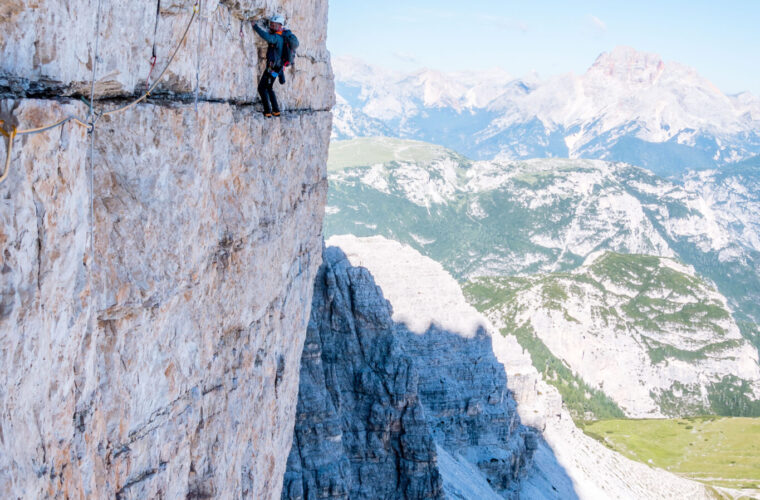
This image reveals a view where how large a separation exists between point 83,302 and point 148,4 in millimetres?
4841

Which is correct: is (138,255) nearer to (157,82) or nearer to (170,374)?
(170,374)

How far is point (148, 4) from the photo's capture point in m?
9.83

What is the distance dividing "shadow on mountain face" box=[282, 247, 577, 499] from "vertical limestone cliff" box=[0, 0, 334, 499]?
13647mm

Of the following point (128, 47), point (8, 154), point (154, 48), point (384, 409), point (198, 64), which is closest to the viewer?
point (8, 154)

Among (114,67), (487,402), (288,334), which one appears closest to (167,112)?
(114,67)

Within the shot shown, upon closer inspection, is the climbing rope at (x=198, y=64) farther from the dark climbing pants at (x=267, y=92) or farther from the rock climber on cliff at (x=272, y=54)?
the dark climbing pants at (x=267, y=92)

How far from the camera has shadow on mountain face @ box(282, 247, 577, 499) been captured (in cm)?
3216

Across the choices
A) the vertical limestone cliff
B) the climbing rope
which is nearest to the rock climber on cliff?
the vertical limestone cliff

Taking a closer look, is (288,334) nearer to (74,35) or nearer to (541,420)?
(74,35)

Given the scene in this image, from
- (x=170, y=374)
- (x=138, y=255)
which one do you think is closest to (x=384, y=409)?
(x=170, y=374)

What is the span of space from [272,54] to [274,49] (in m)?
0.13

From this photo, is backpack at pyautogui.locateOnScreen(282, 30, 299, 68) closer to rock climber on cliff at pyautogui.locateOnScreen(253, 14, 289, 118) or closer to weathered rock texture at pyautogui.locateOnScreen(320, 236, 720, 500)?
rock climber on cliff at pyautogui.locateOnScreen(253, 14, 289, 118)

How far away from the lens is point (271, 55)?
15141mm

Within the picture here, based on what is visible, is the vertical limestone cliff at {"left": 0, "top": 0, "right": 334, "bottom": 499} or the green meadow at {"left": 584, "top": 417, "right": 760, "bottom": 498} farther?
the green meadow at {"left": 584, "top": 417, "right": 760, "bottom": 498}
